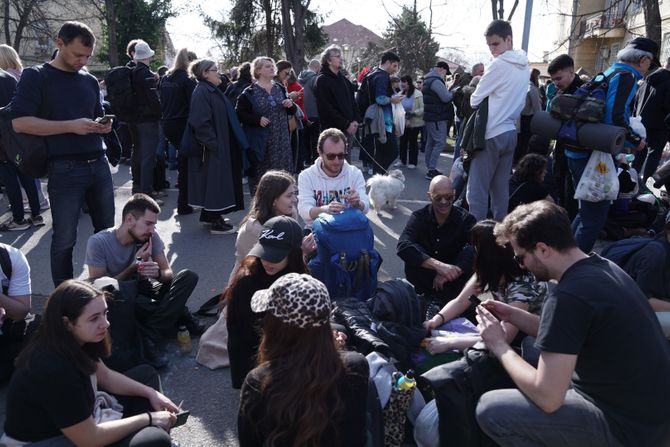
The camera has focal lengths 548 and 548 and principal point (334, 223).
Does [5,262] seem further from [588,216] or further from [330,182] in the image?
[588,216]

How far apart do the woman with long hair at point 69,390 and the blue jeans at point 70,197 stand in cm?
175

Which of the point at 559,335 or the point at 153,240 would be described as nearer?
the point at 559,335

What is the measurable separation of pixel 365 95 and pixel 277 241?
246 inches

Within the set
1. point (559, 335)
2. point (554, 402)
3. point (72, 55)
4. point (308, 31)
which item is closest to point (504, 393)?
point (554, 402)

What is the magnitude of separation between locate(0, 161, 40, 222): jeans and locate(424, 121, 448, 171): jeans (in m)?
6.14

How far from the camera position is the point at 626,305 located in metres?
2.12

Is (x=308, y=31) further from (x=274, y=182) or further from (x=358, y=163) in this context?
(x=274, y=182)

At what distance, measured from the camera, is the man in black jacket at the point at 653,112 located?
25.2 feet

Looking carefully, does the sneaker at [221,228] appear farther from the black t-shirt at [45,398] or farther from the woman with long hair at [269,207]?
the black t-shirt at [45,398]

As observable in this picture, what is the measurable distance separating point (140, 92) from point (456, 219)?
438 cm

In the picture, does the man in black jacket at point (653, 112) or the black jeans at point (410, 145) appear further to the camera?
the black jeans at point (410, 145)

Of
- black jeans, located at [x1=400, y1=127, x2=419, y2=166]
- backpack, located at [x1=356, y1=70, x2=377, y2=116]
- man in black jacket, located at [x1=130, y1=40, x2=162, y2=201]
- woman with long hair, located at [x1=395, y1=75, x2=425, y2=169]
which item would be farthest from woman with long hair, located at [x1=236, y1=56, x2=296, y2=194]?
black jeans, located at [x1=400, y1=127, x2=419, y2=166]

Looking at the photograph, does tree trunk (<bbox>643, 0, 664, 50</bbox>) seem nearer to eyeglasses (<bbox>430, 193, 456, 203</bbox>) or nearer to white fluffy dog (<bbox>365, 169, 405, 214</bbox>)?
white fluffy dog (<bbox>365, 169, 405, 214</bbox>)

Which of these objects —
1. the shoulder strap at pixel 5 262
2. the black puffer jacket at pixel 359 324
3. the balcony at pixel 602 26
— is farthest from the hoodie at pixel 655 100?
the shoulder strap at pixel 5 262
